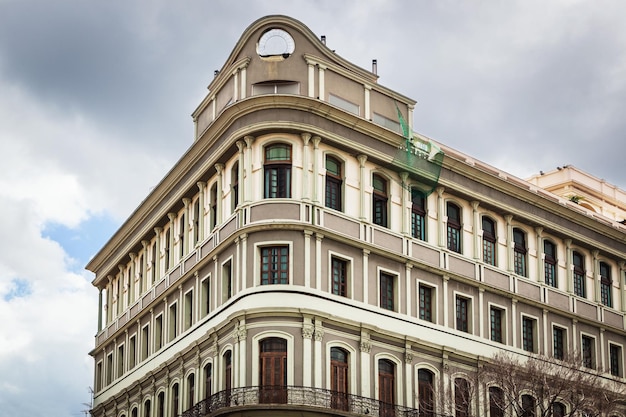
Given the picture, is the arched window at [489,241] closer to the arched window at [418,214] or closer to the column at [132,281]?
the arched window at [418,214]

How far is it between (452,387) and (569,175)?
2935cm

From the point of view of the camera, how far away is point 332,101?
6088cm

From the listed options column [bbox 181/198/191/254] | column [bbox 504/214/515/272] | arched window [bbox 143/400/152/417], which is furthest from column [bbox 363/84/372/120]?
arched window [bbox 143/400/152/417]

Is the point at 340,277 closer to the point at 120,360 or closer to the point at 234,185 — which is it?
the point at 234,185

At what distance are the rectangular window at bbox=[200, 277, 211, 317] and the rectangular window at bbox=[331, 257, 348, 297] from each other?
643cm

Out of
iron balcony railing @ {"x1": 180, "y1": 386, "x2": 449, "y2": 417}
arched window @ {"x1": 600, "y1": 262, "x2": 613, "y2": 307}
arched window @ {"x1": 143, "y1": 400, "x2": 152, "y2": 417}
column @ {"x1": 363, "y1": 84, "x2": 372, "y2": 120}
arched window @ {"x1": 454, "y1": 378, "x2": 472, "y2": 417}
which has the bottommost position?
iron balcony railing @ {"x1": 180, "y1": 386, "x2": 449, "y2": 417}

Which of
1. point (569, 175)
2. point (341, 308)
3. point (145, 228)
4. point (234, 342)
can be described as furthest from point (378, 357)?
point (569, 175)

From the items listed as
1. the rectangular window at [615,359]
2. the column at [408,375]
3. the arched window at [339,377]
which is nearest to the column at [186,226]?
the arched window at [339,377]

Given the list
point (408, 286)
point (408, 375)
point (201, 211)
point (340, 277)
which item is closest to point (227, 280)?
point (340, 277)

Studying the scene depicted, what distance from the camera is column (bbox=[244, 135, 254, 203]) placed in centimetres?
5837

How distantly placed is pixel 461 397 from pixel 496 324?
527 centimetres

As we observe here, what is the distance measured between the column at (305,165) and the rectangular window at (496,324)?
12.3 m

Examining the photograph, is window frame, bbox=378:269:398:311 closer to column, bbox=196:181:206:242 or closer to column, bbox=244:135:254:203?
column, bbox=244:135:254:203

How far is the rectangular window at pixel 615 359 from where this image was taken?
7006 cm
